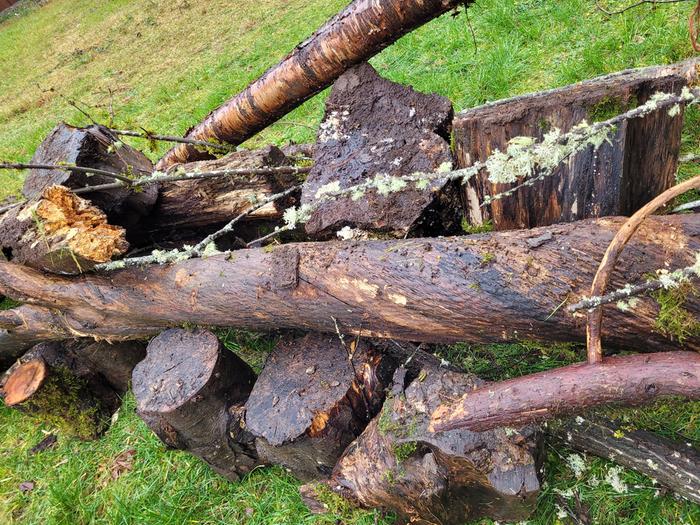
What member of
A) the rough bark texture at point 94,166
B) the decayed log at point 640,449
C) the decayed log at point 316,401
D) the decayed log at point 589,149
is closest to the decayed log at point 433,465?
the decayed log at point 316,401

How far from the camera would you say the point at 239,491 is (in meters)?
2.59

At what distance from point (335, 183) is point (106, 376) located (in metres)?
2.19

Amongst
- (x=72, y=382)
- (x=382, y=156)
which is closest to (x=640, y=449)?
(x=382, y=156)

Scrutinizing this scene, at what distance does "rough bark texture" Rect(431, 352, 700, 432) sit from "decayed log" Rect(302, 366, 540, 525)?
9.5 inches

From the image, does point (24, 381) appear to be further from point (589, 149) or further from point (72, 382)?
point (589, 149)

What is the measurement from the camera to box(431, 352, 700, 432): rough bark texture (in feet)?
4.19

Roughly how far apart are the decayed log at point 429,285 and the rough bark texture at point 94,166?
0.45 m

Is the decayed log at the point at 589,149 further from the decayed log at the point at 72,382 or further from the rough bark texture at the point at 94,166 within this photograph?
the decayed log at the point at 72,382

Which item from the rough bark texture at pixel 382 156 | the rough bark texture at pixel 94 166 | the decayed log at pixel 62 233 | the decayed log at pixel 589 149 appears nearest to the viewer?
the decayed log at pixel 589 149

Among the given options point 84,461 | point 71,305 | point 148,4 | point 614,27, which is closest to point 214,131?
point 71,305

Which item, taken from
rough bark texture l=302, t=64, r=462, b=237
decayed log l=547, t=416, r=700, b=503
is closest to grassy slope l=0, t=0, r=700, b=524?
decayed log l=547, t=416, r=700, b=503

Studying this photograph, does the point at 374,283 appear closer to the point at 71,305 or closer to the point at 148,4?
the point at 71,305

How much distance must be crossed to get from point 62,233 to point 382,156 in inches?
63.6

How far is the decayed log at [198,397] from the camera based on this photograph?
2.32 metres
